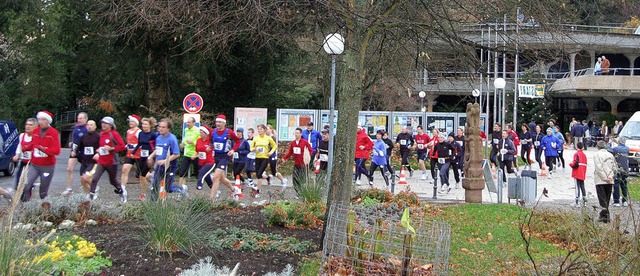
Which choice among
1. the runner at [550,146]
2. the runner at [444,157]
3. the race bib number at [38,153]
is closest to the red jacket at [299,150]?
the runner at [444,157]

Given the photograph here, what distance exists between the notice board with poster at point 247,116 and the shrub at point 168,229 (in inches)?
594

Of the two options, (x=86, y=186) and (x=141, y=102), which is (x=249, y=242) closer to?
(x=86, y=186)

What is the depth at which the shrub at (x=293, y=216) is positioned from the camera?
30.7ft

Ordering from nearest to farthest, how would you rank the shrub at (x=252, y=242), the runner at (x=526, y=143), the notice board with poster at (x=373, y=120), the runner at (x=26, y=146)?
the shrub at (x=252, y=242)
the runner at (x=26, y=146)
the runner at (x=526, y=143)
the notice board with poster at (x=373, y=120)

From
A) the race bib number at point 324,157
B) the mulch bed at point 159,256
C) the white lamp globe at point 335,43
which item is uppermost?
the white lamp globe at point 335,43

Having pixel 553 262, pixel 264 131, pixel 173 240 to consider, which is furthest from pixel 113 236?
pixel 264 131

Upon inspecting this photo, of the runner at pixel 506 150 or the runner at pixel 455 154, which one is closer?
the runner at pixel 455 154

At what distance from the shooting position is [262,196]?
15.6 m

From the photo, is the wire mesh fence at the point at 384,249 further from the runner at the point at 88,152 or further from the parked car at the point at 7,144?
the parked car at the point at 7,144

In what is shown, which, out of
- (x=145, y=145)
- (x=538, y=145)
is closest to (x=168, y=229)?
(x=145, y=145)

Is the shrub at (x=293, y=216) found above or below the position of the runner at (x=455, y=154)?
below

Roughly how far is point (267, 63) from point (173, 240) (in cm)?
1794

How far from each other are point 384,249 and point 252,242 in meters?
2.69

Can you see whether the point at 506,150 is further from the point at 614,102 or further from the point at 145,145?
the point at 614,102
